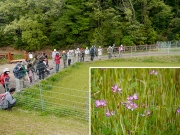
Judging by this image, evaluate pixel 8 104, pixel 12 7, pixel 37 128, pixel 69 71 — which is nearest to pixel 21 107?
pixel 8 104

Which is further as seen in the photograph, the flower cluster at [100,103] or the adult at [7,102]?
Result: the adult at [7,102]

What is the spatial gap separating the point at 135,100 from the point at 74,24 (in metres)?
28.0

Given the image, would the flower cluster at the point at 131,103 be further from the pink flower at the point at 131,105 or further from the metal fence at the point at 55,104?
the metal fence at the point at 55,104

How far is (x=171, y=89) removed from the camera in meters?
1.69

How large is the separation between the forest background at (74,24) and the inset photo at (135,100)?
84.8 feet

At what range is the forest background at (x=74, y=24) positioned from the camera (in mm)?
27031

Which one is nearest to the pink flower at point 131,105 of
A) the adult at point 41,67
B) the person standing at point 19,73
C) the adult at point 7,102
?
the adult at point 7,102

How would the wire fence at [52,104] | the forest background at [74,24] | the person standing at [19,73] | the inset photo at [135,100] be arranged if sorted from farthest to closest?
1. the forest background at [74,24]
2. the person standing at [19,73]
3. the wire fence at [52,104]
4. the inset photo at [135,100]

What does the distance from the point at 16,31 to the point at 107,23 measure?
11892 mm

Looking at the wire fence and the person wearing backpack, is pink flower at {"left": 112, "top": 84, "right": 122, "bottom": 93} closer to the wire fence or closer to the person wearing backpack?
the wire fence

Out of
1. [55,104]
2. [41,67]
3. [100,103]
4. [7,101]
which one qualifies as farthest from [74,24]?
[100,103]

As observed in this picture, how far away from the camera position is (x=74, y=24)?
29.0 m

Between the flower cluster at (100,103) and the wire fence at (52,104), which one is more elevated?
the flower cluster at (100,103)

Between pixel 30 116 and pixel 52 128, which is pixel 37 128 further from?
pixel 30 116
